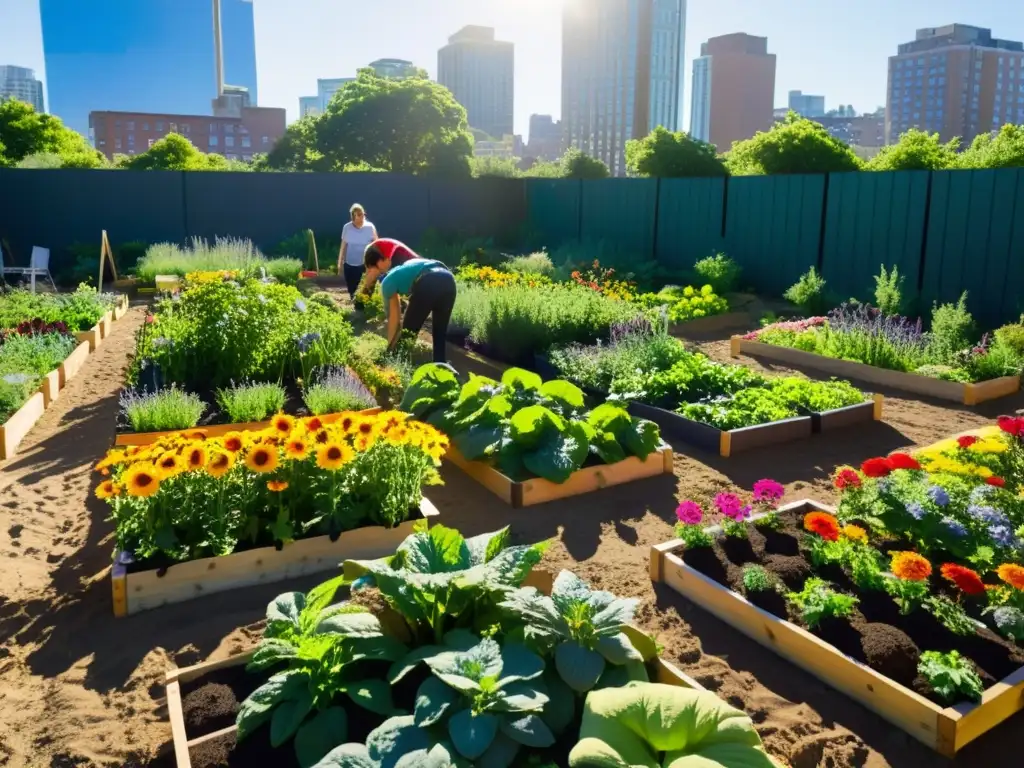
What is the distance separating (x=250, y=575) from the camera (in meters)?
3.74

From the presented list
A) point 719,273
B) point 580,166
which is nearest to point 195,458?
point 719,273

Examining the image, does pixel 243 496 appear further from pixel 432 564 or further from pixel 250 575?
pixel 432 564

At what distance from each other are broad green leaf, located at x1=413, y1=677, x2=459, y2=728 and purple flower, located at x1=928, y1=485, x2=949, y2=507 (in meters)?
2.28

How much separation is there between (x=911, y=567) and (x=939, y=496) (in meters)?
0.66

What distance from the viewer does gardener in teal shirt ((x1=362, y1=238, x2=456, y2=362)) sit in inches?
268

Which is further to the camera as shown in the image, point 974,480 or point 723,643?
point 974,480

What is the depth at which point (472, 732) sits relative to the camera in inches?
83.3

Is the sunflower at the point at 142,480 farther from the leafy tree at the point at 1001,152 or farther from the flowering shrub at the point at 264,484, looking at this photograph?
the leafy tree at the point at 1001,152

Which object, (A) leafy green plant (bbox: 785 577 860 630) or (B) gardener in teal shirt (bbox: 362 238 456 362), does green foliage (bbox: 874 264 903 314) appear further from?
(A) leafy green plant (bbox: 785 577 860 630)

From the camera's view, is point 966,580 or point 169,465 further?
point 169,465

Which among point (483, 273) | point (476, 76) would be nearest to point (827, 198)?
point (483, 273)

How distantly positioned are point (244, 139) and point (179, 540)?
107754mm

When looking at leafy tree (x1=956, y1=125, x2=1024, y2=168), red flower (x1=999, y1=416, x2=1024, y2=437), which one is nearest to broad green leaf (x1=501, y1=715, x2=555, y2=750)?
red flower (x1=999, y1=416, x2=1024, y2=437)

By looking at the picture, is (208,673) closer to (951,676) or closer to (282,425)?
(282,425)
